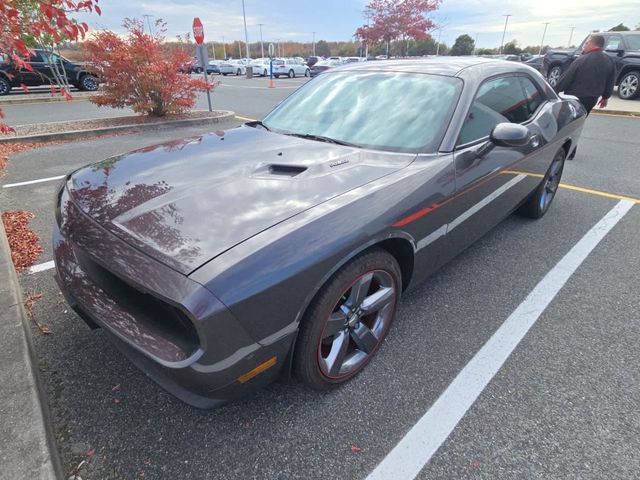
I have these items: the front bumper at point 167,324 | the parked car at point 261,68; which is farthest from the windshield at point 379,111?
the parked car at point 261,68

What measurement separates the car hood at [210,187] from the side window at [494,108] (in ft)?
2.04

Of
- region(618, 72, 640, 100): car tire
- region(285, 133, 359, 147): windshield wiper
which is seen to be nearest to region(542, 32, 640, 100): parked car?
region(618, 72, 640, 100): car tire

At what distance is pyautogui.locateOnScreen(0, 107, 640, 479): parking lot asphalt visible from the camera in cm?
163

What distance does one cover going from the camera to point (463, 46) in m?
55.0

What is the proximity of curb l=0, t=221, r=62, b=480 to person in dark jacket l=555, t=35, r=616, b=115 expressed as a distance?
7.27 m

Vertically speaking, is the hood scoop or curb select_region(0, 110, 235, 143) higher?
the hood scoop

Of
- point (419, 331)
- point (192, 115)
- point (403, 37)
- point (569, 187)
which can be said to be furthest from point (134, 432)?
point (403, 37)

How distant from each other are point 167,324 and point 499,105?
2.71 m

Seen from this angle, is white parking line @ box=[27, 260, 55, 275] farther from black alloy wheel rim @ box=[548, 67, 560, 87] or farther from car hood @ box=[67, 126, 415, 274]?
black alloy wheel rim @ box=[548, 67, 560, 87]

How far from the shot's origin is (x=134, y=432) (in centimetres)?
174

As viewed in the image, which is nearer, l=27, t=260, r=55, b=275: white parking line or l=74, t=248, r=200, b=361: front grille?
l=74, t=248, r=200, b=361: front grille

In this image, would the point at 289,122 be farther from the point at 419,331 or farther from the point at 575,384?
the point at 575,384

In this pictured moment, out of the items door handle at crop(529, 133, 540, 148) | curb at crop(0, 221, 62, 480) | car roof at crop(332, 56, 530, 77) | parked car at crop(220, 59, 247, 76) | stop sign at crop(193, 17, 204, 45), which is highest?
stop sign at crop(193, 17, 204, 45)

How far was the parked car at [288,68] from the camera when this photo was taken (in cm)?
3062
